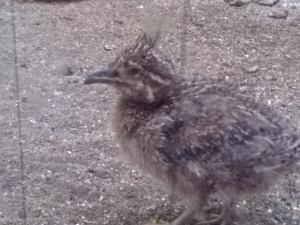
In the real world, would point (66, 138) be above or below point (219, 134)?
below

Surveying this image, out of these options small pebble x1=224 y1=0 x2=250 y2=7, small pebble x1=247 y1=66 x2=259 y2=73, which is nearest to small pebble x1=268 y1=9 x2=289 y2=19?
small pebble x1=224 y1=0 x2=250 y2=7

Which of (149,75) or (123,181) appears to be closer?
(149,75)

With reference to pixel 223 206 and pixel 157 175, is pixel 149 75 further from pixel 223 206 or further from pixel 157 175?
pixel 223 206

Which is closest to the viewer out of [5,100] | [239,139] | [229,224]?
[239,139]

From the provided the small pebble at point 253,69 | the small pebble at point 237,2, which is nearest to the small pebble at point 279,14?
the small pebble at point 237,2

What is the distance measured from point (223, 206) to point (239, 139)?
0.63 metres

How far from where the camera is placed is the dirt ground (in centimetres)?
393

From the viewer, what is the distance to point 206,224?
12.8 feet

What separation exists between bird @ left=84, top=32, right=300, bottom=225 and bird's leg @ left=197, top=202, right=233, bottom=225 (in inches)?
7.3

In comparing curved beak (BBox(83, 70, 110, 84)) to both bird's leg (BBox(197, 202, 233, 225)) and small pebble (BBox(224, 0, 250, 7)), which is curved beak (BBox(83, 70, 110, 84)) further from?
small pebble (BBox(224, 0, 250, 7))

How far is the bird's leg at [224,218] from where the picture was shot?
150 inches

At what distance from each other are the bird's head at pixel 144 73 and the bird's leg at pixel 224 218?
2.23 feet

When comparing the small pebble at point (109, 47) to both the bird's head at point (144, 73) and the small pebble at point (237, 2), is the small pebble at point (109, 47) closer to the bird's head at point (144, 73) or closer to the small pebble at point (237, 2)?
the small pebble at point (237, 2)

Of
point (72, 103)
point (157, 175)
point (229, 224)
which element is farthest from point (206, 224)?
point (72, 103)
